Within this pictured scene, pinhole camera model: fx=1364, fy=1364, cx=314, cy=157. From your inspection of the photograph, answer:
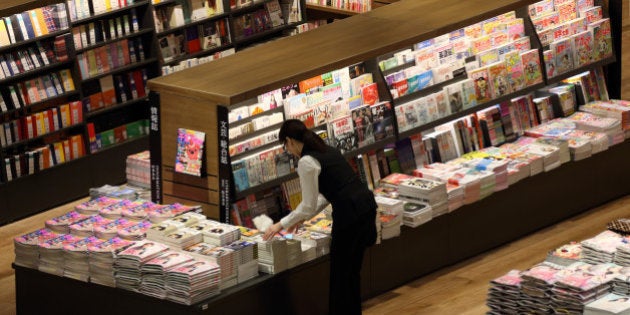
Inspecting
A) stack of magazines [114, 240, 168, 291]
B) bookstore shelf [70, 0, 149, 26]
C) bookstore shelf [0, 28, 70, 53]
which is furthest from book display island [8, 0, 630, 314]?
bookstore shelf [70, 0, 149, 26]

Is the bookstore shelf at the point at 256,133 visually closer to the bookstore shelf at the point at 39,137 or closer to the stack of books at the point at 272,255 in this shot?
the stack of books at the point at 272,255

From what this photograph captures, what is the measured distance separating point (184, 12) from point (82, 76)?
1.57 meters

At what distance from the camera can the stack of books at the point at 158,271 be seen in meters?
8.79

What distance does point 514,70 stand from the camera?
11602mm

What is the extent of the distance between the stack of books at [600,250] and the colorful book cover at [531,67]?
327 cm

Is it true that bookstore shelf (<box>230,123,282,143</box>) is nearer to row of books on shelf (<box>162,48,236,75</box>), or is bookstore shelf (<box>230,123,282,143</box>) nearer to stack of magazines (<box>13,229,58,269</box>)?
stack of magazines (<box>13,229,58,269</box>)

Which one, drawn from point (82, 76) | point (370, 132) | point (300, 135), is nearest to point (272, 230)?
point (300, 135)

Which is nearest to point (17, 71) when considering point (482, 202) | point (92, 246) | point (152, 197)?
point (152, 197)

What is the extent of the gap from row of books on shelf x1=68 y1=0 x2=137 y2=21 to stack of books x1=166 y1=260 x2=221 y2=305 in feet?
16.4

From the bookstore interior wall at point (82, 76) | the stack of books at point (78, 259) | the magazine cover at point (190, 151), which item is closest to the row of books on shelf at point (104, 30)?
the bookstore interior wall at point (82, 76)

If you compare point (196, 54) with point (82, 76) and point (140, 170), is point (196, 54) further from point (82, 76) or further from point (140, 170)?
point (140, 170)

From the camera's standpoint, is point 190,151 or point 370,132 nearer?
point 190,151

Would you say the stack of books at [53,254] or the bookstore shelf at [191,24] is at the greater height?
the bookstore shelf at [191,24]

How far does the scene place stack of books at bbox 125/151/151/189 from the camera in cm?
1063
